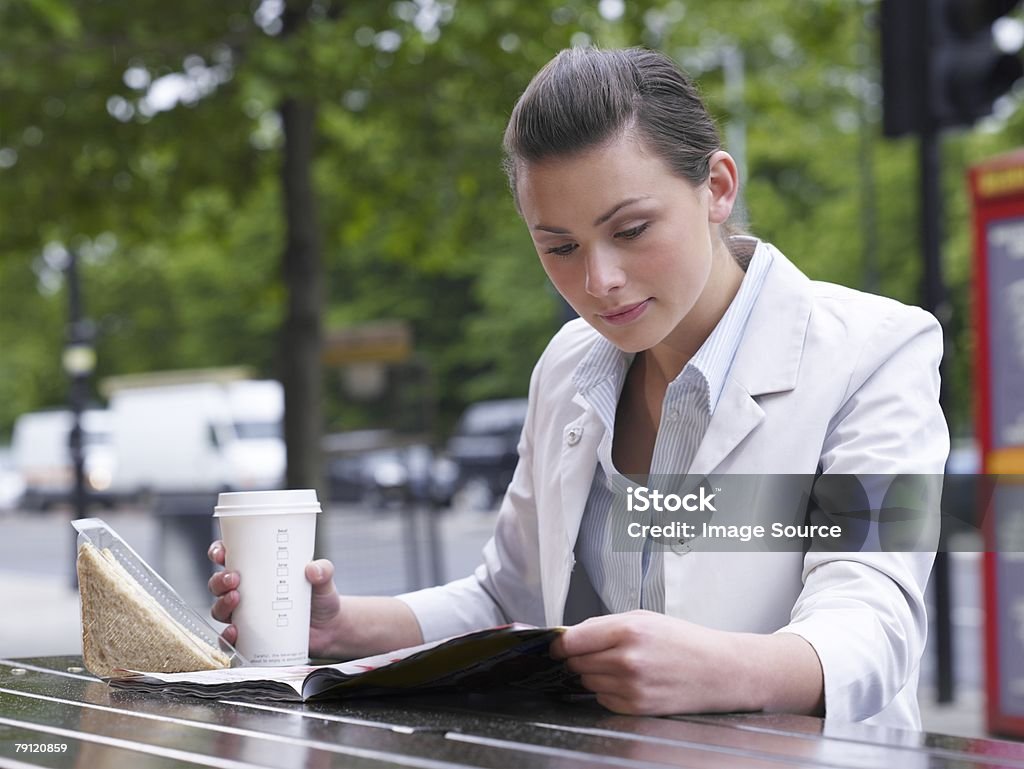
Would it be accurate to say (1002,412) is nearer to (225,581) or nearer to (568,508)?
(568,508)

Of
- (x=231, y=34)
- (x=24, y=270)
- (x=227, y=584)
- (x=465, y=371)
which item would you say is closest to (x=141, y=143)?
(x=231, y=34)

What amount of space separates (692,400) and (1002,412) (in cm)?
451

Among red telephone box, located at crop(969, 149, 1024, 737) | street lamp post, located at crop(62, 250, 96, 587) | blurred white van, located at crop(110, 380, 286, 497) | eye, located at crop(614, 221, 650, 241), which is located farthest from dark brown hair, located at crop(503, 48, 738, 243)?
blurred white van, located at crop(110, 380, 286, 497)

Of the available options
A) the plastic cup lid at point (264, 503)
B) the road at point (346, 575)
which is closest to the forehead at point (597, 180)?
the plastic cup lid at point (264, 503)

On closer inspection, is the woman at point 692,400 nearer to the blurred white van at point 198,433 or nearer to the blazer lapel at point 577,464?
the blazer lapel at point 577,464

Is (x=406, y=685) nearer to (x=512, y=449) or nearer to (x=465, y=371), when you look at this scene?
(x=512, y=449)

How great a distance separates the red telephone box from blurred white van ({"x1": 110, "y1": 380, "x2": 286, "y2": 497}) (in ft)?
82.1

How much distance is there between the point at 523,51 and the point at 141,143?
234 cm

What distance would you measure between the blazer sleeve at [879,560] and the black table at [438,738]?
7.4 inches

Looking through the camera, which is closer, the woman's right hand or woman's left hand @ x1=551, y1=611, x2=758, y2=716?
woman's left hand @ x1=551, y1=611, x2=758, y2=716

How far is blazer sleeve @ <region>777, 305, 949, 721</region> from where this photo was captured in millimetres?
1859

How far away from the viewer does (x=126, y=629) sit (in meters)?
2.03

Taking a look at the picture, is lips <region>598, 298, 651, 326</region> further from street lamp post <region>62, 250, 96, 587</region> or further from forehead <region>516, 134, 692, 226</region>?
street lamp post <region>62, 250, 96, 587</region>

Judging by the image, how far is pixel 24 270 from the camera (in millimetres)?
28422
